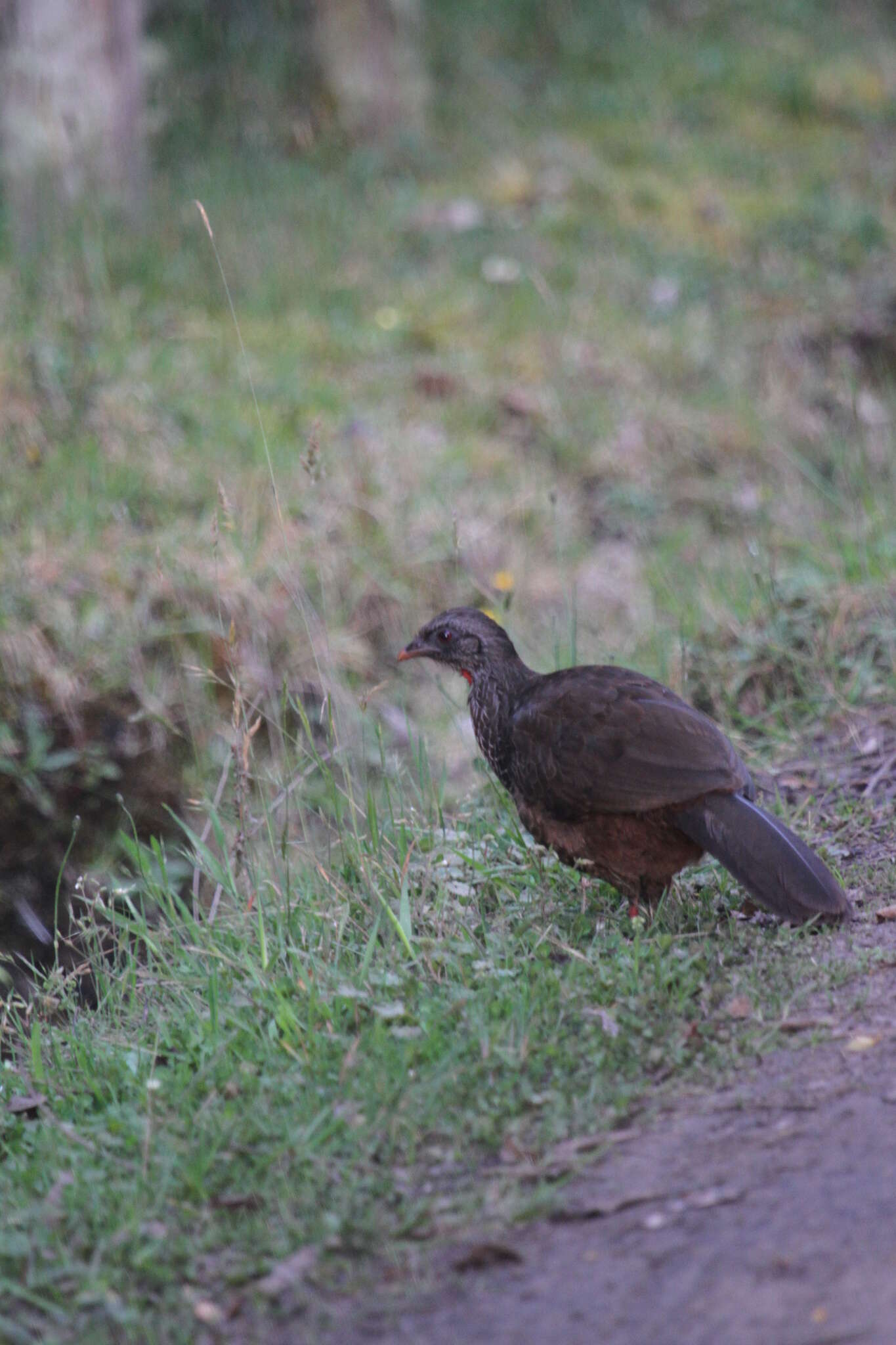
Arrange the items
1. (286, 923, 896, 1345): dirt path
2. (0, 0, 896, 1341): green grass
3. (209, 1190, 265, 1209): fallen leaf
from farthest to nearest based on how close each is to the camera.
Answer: (0, 0, 896, 1341): green grass
(209, 1190, 265, 1209): fallen leaf
(286, 923, 896, 1345): dirt path

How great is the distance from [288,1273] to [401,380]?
572cm

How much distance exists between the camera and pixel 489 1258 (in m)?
2.33

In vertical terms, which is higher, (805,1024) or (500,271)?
(500,271)

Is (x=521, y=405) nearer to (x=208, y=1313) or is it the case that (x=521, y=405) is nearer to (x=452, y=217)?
(x=452, y=217)

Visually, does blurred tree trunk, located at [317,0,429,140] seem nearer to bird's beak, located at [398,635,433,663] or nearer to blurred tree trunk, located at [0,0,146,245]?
blurred tree trunk, located at [0,0,146,245]

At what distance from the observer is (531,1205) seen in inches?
95.7

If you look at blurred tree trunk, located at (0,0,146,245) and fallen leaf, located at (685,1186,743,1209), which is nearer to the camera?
fallen leaf, located at (685,1186,743,1209)

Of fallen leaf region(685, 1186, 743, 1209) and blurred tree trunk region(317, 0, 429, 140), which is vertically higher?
blurred tree trunk region(317, 0, 429, 140)

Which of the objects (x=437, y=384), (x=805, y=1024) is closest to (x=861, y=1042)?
(x=805, y=1024)

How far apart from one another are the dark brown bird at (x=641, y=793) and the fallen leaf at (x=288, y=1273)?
1.29 m

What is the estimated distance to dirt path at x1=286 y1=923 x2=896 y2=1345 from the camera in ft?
6.89

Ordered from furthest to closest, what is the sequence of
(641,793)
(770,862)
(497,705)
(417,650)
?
(417,650) < (497,705) < (641,793) < (770,862)

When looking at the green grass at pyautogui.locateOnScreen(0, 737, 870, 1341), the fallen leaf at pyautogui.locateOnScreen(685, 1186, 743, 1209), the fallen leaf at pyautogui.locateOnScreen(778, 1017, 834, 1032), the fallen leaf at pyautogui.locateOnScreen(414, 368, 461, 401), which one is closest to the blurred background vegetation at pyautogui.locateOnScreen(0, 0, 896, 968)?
the fallen leaf at pyautogui.locateOnScreen(414, 368, 461, 401)

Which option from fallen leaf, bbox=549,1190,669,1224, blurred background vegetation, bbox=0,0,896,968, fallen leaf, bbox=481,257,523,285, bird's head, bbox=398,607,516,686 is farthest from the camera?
fallen leaf, bbox=481,257,523,285
